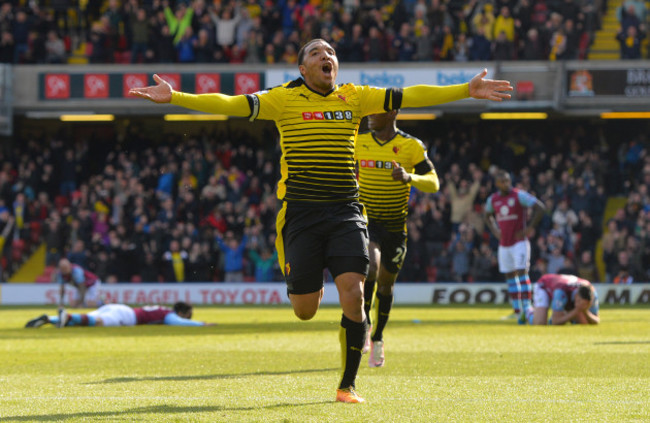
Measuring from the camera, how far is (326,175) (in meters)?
7.87

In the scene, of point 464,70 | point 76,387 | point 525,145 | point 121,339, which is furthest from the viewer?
point 525,145

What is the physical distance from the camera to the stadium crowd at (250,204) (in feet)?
89.6

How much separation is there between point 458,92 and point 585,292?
31.6ft

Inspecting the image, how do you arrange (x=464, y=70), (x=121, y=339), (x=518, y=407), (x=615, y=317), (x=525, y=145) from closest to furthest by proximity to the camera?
(x=518, y=407)
(x=121, y=339)
(x=615, y=317)
(x=464, y=70)
(x=525, y=145)

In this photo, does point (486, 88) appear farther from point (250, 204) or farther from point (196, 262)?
point (250, 204)

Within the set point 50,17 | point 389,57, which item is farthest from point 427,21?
point 50,17

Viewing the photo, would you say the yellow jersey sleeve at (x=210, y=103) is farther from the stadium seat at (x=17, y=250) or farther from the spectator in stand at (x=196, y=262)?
the stadium seat at (x=17, y=250)

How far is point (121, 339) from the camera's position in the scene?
1514 cm

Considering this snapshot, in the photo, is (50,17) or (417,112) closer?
(417,112)

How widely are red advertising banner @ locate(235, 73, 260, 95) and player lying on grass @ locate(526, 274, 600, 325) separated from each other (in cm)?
1397

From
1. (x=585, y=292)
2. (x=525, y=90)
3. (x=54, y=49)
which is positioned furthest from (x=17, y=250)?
(x=585, y=292)

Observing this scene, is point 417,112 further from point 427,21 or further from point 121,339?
point 121,339

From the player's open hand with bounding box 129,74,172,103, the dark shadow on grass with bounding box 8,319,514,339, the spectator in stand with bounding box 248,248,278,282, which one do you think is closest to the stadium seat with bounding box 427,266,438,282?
the spectator in stand with bounding box 248,248,278,282

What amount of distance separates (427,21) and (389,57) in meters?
1.62
